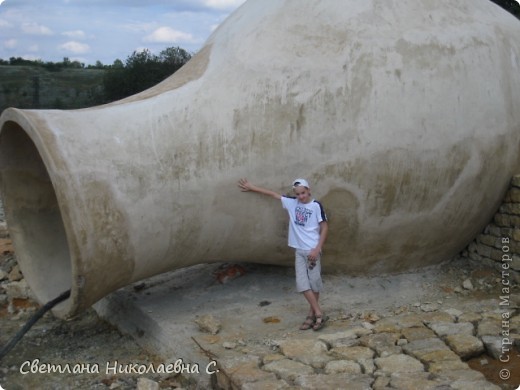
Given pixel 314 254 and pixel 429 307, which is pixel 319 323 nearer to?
pixel 314 254

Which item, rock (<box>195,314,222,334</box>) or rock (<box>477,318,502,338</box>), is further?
rock (<box>195,314,222,334</box>)

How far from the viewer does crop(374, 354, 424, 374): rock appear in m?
4.32

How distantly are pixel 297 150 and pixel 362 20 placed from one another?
1.27 m

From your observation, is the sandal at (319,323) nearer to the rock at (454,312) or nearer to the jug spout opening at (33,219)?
the rock at (454,312)

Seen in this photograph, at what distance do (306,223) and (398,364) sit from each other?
1243mm

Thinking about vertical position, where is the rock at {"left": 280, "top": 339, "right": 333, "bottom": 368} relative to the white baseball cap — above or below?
below

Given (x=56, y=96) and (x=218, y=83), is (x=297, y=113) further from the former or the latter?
(x=56, y=96)

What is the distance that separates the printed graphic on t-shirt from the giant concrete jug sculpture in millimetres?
310

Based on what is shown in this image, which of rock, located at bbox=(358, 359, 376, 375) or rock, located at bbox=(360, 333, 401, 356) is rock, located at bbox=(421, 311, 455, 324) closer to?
rock, located at bbox=(360, 333, 401, 356)

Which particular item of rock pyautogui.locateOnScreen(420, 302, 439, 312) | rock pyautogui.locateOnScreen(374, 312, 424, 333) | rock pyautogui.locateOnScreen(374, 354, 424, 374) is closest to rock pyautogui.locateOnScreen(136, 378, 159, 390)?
rock pyautogui.locateOnScreen(374, 354, 424, 374)

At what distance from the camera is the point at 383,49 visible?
5.41m

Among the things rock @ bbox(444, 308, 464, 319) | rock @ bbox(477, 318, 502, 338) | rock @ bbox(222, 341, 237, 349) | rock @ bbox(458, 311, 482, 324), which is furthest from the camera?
rock @ bbox(444, 308, 464, 319)

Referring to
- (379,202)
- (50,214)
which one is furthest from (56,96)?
(379,202)

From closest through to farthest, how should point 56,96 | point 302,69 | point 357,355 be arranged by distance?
point 357,355, point 302,69, point 56,96
